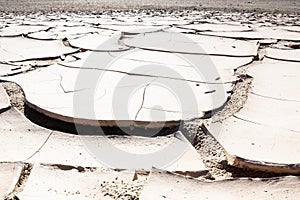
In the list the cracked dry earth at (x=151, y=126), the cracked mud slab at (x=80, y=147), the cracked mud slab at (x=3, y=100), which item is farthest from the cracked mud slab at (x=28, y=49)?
the cracked mud slab at (x=80, y=147)

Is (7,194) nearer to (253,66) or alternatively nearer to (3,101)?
(3,101)

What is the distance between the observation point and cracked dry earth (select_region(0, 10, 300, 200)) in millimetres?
897

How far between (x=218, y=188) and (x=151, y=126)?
1.30 feet

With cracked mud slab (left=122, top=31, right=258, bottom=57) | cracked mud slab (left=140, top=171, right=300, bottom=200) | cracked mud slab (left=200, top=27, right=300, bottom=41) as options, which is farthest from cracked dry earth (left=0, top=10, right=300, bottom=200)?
cracked mud slab (left=200, top=27, right=300, bottom=41)

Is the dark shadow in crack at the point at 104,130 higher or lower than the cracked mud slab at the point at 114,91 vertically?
lower

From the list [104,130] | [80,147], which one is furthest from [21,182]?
[104,130]

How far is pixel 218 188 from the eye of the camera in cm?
88

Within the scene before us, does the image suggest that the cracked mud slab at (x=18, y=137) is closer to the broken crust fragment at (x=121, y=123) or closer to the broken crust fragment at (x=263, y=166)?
the broken crust fragment at (x=121, y=123)

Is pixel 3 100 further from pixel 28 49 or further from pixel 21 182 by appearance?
pixel 28 49

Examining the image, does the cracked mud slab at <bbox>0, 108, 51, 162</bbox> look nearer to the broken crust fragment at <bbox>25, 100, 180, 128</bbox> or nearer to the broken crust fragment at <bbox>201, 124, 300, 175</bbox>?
the broken crust fragment at <bbox>25, 100, 180, 128</bbox>

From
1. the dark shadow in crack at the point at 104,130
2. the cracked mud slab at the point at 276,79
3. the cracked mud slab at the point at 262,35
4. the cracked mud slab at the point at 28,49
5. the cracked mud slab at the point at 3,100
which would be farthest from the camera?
the cracked mud slab at the point at 262,35

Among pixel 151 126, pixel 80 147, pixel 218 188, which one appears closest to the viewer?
pixel 218 188

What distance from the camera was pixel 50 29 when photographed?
12.0 feet

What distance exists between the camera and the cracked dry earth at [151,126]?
2.94 feet
